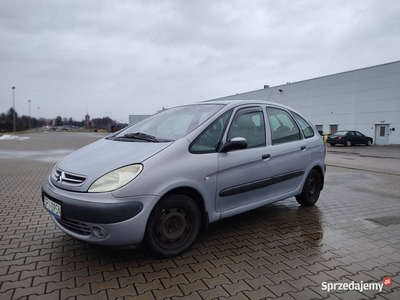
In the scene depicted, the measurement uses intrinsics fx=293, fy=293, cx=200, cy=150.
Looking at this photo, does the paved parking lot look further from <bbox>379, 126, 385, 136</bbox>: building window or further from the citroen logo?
<bbox>379, 126, 385, 136</bbox>: building window

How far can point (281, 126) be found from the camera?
443cm

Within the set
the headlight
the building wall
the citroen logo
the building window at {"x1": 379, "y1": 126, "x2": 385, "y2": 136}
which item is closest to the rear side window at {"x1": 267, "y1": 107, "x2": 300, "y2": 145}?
the headlight

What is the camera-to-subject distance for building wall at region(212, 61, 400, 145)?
2764 centimetres

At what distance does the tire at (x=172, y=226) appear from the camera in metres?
2.89

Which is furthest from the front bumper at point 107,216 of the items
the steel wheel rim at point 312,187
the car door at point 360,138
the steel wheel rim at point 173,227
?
the car door at point 360,138

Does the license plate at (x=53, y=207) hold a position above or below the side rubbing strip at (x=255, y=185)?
below

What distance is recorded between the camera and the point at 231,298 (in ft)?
7.89

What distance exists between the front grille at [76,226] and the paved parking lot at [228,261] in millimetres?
374

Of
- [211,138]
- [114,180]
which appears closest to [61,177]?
[114,180]

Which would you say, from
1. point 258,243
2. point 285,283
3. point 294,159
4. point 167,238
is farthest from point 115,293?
point 294,159

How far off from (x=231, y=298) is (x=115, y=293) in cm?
97

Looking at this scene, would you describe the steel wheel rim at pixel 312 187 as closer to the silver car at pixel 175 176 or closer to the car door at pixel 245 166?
the silver car at pixel 175 176

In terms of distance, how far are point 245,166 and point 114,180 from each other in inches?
63.3

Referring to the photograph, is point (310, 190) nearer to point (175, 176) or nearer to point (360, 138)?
point (175, 176)
